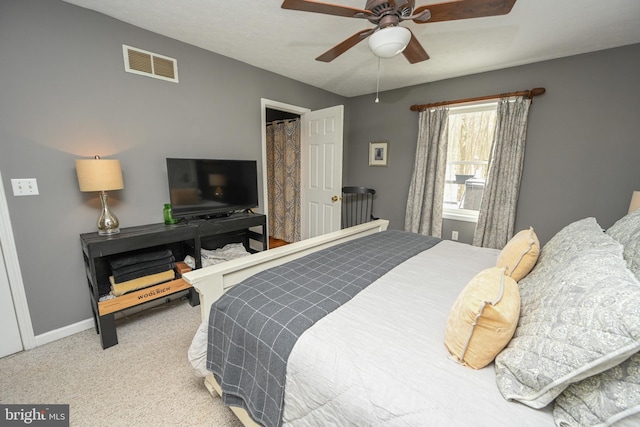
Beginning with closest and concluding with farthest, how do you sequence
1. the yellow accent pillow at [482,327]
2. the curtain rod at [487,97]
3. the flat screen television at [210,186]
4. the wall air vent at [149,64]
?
1. the yellow accent pillow at [482,327]
2. the wall air vent at [149,64]
3. the flat screen television at [210,186]
4. the curtain rod at [487,97]

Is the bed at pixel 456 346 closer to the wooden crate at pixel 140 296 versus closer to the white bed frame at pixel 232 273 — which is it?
the white bed frame at pixel 232 273

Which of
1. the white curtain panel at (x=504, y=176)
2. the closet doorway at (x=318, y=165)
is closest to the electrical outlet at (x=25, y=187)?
the closet doorway at (x=318, y=165)

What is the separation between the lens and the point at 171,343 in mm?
1946

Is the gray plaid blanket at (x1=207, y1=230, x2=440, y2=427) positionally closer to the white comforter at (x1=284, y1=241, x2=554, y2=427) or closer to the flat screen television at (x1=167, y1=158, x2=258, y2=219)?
the white comforter at (x1=284, y1=241, x2=554, y2=427)

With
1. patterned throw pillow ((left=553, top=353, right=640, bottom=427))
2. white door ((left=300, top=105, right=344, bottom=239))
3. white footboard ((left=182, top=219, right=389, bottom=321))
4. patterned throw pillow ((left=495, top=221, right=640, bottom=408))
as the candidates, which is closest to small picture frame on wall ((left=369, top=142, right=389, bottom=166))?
white door ((left=300, top=105, right=344, bottom=239))

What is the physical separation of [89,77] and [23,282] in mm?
1604

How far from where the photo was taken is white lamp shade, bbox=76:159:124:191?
180cm

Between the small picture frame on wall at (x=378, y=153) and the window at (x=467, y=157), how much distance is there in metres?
0.88

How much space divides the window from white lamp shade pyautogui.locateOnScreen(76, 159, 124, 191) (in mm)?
3678

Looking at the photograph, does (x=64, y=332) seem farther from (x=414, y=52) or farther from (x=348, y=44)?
(x=414, y=52)

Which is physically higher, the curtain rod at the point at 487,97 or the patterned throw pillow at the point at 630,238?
the curtain rod at the point at 487,97

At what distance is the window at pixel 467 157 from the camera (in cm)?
317

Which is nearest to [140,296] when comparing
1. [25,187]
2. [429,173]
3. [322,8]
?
[25,187]

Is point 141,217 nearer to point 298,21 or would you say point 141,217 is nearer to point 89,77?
point 89,77
